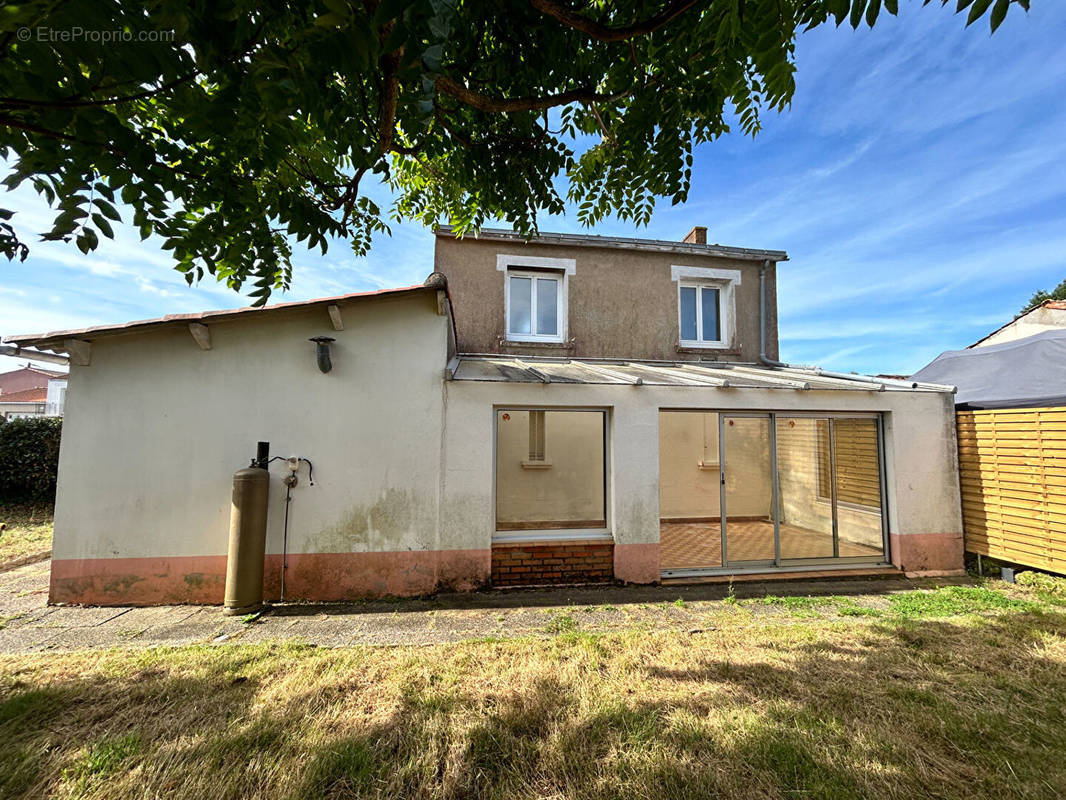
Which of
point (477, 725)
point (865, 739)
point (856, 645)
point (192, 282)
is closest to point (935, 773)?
point (865, 739)

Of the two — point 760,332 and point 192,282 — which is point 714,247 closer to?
point 760,332

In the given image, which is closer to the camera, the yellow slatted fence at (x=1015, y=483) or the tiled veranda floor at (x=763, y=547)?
the yellow slatted fence at (x=1015, y=483)

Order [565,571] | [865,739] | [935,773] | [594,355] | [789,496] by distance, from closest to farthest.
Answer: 1. [935,773]
2. [865,739]
3. [565,571]
4. [789,496]
5. [594,355]

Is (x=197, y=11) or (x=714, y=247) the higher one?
(x=714, y=247)

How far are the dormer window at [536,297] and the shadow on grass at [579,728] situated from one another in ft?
22.4

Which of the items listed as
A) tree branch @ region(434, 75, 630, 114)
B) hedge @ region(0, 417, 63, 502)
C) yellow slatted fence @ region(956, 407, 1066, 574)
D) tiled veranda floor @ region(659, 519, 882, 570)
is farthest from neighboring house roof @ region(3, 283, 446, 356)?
yellow slatted fence @ region(956, 407, 1066, 574)

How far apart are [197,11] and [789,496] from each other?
8.94 meters

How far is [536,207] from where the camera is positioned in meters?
5.23

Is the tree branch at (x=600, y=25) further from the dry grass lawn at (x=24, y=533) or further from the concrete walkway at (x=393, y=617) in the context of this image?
the dry grass lawn at (x=24, y=533)

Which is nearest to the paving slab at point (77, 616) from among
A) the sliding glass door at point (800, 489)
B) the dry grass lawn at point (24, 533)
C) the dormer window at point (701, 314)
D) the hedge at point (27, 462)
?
the dry grass lawn at point (24, 533)

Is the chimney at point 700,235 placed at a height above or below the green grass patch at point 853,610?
above

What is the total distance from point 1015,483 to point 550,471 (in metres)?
7.76

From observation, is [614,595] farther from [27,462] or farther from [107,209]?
[27,462]

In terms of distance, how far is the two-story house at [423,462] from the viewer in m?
5.55
